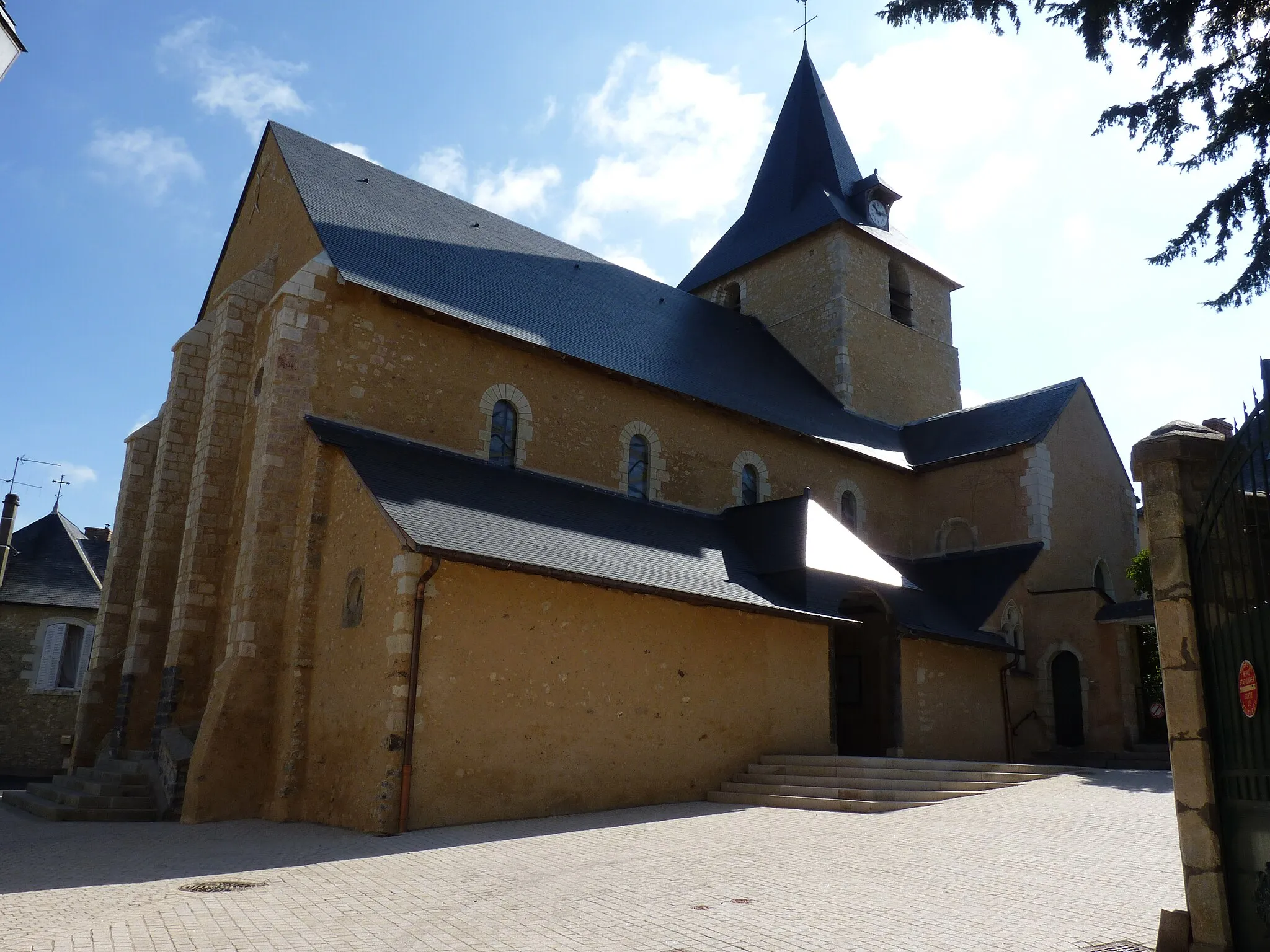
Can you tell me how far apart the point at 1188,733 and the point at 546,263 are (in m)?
15.2

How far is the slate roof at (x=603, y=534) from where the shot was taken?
10.8 metres

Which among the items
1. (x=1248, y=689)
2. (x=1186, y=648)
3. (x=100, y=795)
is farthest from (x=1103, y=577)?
(x=100, y=795)

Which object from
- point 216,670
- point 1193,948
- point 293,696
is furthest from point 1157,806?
point 216,670

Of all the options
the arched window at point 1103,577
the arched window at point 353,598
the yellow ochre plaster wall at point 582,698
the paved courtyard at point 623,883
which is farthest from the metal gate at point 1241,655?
the arched window at point 1103,577

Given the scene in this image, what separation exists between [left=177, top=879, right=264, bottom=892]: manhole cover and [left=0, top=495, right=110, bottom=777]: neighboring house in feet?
53.7

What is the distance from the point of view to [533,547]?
36.5ft

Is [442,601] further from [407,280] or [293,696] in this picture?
[407,280]

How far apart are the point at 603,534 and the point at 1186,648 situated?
28.5ft

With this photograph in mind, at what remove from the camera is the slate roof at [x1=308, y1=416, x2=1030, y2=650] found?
35.5 ft

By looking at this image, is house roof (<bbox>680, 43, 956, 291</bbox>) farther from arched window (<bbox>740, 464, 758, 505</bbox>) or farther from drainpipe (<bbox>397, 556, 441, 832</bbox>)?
drainpipe (<bbox>397, 556, 441, 832</bbox>)

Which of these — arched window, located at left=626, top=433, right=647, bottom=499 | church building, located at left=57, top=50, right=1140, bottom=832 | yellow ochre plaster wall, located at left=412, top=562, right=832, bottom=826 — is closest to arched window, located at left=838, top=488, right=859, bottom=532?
church building, located at left=57, top=50, right=1140, bottom=832

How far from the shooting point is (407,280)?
14.0 metres

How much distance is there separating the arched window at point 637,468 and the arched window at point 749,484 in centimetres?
219

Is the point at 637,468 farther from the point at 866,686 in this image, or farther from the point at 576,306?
the point at 866,686
